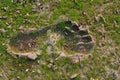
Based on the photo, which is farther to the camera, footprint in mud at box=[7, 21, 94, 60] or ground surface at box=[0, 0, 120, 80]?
footprint in mud at box=[7, 21, 94, 60]

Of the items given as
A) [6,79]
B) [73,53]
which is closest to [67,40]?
[73,53]

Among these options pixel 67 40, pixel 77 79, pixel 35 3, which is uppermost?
pixel 35 3

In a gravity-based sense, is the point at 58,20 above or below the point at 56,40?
above

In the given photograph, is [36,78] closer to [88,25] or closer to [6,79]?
[6,79]

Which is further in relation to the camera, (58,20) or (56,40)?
(58,20)
